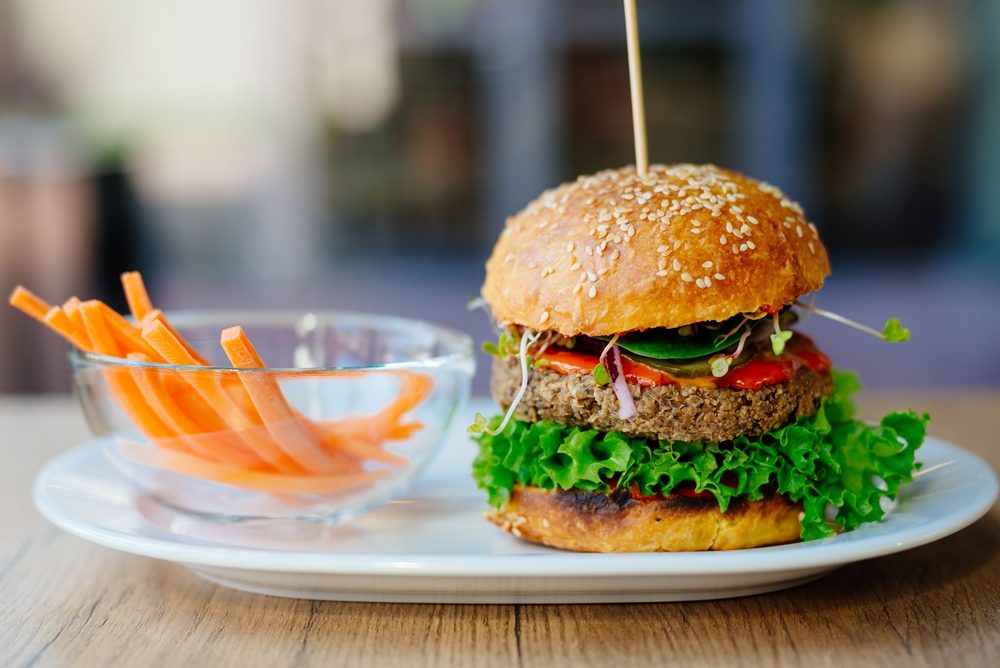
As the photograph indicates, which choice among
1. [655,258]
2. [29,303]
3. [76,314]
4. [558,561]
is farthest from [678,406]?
[29,303]

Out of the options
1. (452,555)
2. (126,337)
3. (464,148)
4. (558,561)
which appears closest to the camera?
(558,561)

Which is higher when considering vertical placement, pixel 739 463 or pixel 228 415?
pixel 228 415

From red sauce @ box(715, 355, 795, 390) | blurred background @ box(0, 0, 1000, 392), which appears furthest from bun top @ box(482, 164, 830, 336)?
blurred background @ box(0, 0, 1000, 392)

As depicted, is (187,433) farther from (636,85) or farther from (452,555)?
(636,85)

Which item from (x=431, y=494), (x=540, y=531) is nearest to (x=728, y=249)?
(x=540, y=531)

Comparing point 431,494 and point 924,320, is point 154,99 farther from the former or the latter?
point 431,494

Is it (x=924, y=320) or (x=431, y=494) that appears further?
(x=924, y=320)

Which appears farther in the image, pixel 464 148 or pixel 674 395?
pixel 464 148

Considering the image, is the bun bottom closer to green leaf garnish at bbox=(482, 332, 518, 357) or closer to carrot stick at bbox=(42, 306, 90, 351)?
green leaf garnish at bbox=(482, 332, 518, 357)
